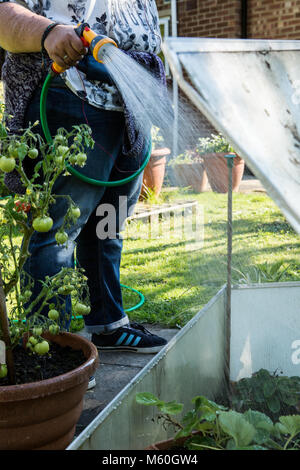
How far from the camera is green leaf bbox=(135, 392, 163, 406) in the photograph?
36.7 inches

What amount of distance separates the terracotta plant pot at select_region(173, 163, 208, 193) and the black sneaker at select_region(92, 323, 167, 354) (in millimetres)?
3881

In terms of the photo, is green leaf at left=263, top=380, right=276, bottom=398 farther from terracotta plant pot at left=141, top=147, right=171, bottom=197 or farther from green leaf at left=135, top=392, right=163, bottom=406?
terracotta plant pot at left=141, top=147, right=171, bottom=197

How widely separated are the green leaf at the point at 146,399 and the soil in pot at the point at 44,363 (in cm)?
37

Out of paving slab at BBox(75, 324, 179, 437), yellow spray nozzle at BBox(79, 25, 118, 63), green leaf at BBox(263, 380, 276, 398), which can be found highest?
yellow spray nozzle at BBox(79, 25, 118, 63)

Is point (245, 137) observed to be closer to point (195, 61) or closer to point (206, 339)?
point (195, 61)

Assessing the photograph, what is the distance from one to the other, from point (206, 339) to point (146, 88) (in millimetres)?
789

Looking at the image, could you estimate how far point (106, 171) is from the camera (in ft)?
5.48

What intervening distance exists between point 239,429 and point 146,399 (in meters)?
0.18

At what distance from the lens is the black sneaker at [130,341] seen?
2.05 metres

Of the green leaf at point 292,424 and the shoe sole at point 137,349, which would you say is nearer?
the green leaf at point 292,424

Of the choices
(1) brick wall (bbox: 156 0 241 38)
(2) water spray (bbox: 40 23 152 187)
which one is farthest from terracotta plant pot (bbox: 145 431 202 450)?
(1) brick wall (bbox: 156 0 241 38)

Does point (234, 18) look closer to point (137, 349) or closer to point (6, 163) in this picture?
point (137, 349)

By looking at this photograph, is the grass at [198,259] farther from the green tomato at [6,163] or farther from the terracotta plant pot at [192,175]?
the green tomato at [6,163]

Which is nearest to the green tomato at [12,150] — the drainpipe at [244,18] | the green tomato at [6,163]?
the green tomato at [6,163]
